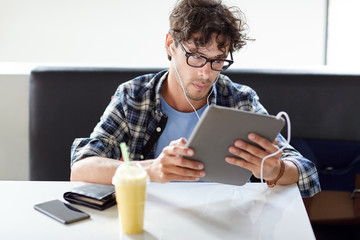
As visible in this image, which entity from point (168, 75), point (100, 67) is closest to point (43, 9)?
point (100, 67)

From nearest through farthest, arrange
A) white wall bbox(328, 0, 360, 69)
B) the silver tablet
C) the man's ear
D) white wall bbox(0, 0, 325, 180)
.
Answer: the silver tablet < the man's ear < white wall bbox(328, 0, 360, 69) < white wall bbox(0, 0, 325, 180)

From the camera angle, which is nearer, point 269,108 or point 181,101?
point 181,101

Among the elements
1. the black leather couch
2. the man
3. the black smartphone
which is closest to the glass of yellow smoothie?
the black smartphone

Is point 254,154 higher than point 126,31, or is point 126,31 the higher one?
point 126,31

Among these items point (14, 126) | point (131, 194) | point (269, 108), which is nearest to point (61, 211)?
point (131, 194)

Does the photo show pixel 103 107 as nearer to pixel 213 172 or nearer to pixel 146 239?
pixel 213 172

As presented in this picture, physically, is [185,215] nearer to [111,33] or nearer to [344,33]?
[344,33]

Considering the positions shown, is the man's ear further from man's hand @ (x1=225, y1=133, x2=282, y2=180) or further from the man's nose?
man's hand @ (x1=225, y1=133, x2=282, y2=180)

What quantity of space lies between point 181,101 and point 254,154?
0.59 m

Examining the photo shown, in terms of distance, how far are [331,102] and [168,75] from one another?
2.27 feet

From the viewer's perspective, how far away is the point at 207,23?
1541mm

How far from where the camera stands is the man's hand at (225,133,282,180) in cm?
115

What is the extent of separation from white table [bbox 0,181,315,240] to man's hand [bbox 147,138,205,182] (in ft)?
0.15

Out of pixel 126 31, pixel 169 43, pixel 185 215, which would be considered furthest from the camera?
pixel 126 31
